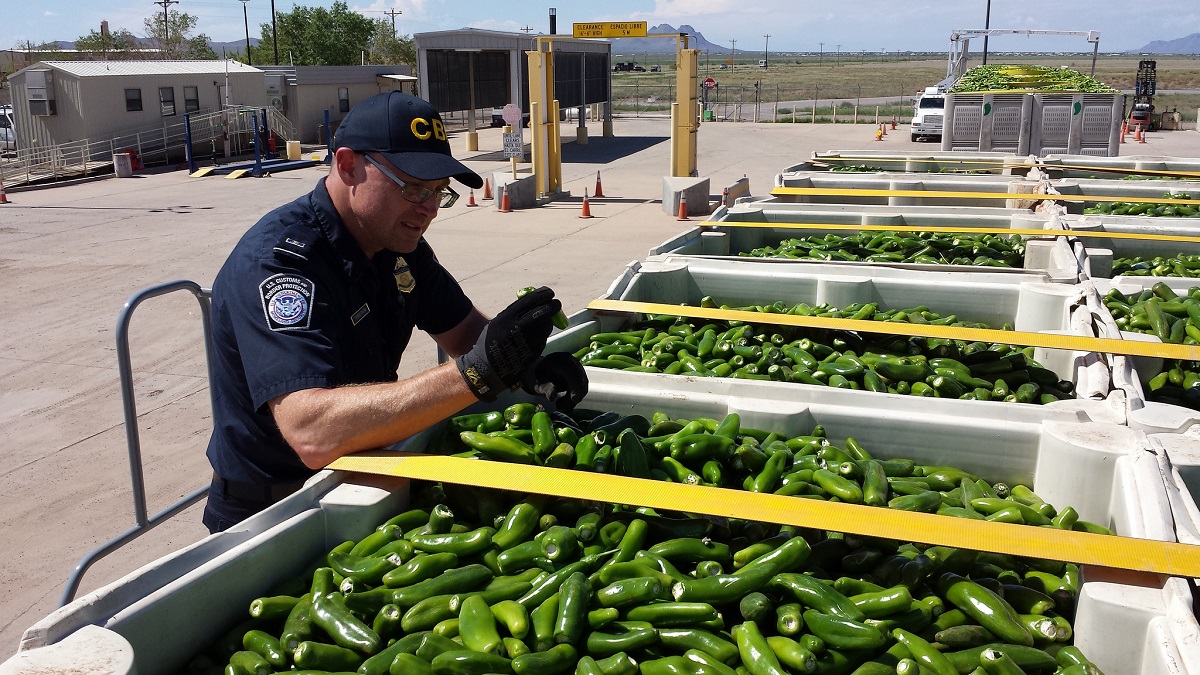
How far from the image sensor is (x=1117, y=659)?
2.79 meters

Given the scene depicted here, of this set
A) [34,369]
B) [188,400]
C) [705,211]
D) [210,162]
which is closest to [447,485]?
[188,400]

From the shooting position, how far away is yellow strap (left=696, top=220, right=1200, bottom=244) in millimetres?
7793

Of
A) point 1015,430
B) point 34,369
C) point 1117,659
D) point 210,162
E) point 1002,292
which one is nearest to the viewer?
point 1117,659

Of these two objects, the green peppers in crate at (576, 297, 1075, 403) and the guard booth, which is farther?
the guard booth

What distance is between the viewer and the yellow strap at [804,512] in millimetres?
2902

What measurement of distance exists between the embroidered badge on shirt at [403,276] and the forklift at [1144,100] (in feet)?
136

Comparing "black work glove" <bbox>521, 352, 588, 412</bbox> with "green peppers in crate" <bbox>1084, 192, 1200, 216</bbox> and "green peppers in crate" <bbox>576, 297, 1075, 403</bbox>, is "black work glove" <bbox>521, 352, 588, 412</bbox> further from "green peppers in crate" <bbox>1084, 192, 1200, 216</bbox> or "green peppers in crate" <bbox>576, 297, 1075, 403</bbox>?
"green peppers in crate" <bbox>1084, 192, 1200, 216</bbox>

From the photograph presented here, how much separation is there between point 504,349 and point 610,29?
17.9 metres

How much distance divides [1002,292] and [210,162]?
31537 mm

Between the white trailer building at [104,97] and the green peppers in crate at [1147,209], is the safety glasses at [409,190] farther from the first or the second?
the white trailer building at [104,97]

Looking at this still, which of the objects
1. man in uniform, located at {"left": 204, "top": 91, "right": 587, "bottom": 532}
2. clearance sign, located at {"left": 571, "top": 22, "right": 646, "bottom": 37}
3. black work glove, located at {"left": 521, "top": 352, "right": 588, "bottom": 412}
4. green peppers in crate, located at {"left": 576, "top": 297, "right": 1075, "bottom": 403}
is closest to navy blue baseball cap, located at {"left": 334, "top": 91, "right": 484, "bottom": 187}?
man in uniform, located at {"left": 204, "top": 91, "right": 587, "bottom": 532}

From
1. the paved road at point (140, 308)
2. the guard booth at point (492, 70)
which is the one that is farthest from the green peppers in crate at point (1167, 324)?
the guard booth at point (492, 70)

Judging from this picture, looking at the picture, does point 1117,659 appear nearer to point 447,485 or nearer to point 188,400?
point 447,485

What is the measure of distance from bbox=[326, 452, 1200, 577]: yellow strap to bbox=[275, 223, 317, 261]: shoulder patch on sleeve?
2.57 ft
